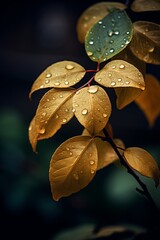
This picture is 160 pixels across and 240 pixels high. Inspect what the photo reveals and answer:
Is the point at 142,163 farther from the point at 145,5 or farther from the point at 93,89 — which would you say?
the point at 145,5

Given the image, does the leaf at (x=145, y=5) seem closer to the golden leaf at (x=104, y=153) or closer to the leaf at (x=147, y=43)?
the leaf at (x=147, y=43)

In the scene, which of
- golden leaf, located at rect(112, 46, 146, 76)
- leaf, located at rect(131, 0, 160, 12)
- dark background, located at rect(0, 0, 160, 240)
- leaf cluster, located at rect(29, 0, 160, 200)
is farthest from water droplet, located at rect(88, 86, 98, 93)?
dark background, located at rect(0, 0, 160, 240)

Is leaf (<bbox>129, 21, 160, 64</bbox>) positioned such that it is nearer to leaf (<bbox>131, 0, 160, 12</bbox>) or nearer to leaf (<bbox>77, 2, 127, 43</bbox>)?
leaf (<bbox>131, 0, 160, 12</bbox>)

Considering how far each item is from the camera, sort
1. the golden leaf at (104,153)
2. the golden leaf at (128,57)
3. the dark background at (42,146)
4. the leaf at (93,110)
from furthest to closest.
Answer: the dark background at (42,146) < the golden leaf at (104,153) < the golden leaf at (128,57) < the leaf at (93,110)

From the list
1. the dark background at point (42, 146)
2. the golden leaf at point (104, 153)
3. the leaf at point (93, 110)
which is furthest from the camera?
the dark background at point (42, 146)

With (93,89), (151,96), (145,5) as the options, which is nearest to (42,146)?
(151,96)

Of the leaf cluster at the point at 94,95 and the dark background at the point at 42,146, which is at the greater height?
the leaf cluster at the point at 94,95

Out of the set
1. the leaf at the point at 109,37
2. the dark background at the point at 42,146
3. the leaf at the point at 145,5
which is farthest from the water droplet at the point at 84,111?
the dark background at the point at 42,146

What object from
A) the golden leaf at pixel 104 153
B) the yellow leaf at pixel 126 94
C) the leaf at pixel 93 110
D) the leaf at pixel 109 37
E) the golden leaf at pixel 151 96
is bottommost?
the golden leaf at pixel 104 153
